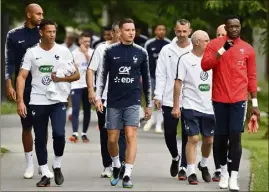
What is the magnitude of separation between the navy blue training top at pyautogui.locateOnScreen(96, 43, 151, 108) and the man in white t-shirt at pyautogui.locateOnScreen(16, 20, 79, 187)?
44 centimetres

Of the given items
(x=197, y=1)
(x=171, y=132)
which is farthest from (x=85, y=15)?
(x=171, y=132)

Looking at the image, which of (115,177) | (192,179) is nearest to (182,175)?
(192,179)

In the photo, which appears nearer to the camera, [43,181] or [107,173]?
[43,181]

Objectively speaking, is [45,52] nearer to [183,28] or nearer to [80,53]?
[183,28]

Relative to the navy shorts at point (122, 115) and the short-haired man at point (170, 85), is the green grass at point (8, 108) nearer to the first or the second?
the short-haired man at point (170, 85)

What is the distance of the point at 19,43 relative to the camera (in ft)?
47.0

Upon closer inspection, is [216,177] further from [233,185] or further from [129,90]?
[129,90]

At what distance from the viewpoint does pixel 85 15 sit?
33406 millimetres

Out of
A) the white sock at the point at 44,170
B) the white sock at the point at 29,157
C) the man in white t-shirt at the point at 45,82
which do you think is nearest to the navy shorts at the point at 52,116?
the man in white t-shirt at the point at 45,82

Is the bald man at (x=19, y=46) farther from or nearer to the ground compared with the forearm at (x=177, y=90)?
farther from the ground

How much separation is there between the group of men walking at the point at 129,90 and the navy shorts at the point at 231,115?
0.04 feet

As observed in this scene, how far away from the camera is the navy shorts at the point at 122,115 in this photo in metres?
14.2

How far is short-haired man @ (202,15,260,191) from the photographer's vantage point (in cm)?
1355

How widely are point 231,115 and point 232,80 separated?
17.0 inches
